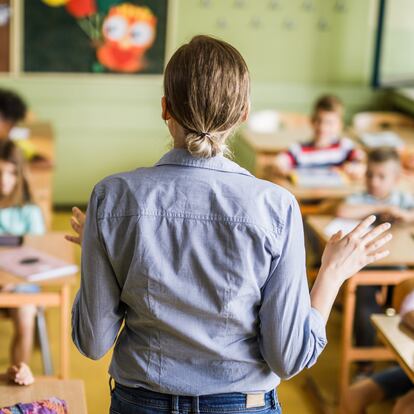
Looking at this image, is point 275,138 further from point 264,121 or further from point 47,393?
point 47,393

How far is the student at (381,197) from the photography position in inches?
156

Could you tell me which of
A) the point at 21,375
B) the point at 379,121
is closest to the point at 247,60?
the point at 379,121

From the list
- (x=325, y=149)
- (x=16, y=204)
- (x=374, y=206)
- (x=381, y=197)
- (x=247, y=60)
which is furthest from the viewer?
(x=247, y=60)

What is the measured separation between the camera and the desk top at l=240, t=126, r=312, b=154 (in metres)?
5.50

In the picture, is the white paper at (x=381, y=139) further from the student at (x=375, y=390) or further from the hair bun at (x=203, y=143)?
the hair bun at (x=203, y=143)

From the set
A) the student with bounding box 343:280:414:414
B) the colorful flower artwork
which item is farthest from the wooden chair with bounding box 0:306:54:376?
the colorful flower artwork

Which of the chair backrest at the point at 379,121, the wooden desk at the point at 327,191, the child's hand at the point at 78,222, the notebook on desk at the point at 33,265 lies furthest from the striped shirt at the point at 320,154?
the child's hand at the point at 78,222

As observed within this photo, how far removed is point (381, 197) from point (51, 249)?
1.63 meters

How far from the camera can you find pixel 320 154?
525 centimetres

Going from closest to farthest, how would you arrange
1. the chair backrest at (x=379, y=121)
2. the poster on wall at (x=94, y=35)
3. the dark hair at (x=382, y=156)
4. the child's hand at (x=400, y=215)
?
the child's hand at (x=400, y=215)
the dark hair at (x=382, y=156)
the poster on wall at (x=94, y=35)
the chair backrest at (x=379, y=121)

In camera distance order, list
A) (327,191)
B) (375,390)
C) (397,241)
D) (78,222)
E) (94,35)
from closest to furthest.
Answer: (78,222) < (375,390) < (397,241) < (327,191) < (94,35)

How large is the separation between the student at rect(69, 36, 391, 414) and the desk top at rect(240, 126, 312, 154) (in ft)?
13.1

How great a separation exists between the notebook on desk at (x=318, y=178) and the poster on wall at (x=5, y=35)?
2384 millimetres

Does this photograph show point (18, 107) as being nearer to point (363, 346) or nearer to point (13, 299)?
point (13, 299)
